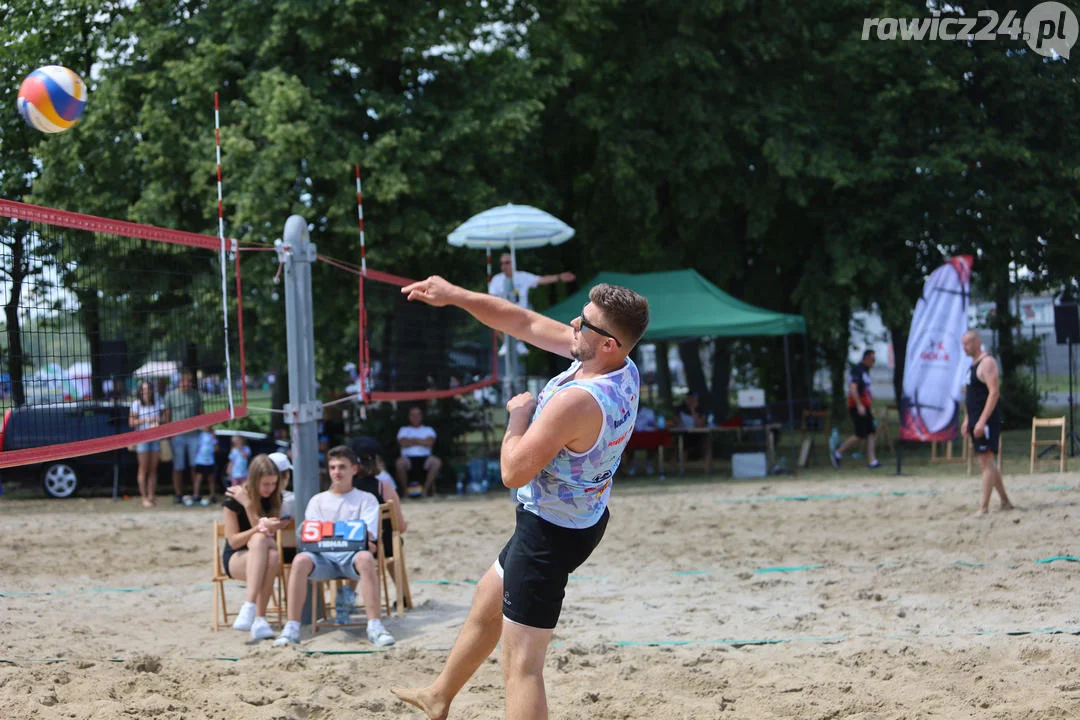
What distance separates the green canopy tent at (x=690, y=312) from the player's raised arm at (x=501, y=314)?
30.6 ft

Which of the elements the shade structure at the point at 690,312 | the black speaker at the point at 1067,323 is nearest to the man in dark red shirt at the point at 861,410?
the shade structure at the point at 690,312

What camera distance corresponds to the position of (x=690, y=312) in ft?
46.0

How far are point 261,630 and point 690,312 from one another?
9.04m

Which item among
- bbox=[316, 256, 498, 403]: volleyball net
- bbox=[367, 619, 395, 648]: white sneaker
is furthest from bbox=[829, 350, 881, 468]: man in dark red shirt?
bbox=[367, 619, 395, 648]: white sneaker

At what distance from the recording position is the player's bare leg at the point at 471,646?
3537 millimetres

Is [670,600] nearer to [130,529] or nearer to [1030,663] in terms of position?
[1030,663]

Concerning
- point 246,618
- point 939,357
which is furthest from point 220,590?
point 939,357

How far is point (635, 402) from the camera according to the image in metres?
3.46

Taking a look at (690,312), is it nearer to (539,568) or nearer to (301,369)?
(301,369)

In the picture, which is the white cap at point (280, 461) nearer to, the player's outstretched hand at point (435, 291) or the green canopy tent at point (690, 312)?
the player's outstretched hand at point (435, 291)

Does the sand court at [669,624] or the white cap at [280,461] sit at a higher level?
the white cap at [280,461]

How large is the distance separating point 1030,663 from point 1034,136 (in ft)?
39.1

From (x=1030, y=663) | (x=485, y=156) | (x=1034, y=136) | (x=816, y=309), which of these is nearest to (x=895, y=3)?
(x=1034, y=136)

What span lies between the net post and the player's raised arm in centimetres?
275
